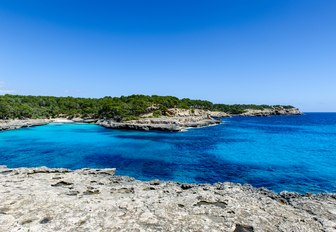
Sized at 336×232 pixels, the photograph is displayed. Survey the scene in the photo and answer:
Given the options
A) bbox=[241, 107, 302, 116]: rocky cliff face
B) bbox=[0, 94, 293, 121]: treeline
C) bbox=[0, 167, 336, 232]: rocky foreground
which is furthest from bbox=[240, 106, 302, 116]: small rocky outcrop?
bbox=[0, 167, 336, 232]: rocky foreground

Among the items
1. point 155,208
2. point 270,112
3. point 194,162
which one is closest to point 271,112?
point 270,112

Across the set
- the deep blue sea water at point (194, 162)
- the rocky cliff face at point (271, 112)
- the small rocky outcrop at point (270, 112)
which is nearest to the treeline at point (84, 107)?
the deep blue sea water at point (194, 162)

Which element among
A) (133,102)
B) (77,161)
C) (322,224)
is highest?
(133,102)

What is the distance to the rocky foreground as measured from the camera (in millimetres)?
9852

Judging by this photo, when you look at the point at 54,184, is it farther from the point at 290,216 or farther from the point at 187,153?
the point at 187,153

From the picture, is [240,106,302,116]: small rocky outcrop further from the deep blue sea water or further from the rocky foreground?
the rocky foreground

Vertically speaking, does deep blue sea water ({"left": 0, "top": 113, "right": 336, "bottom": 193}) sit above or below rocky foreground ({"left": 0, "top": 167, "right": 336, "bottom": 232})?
below

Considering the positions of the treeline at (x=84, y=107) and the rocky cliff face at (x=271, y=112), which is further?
the rocky cliff face at (x=271, y=112)

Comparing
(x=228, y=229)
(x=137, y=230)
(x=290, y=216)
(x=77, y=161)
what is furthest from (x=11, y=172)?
(x=290, y=216)

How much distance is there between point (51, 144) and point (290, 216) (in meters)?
39.5

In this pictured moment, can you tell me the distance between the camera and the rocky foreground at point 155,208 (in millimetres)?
9852

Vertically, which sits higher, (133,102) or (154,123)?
(133,102)

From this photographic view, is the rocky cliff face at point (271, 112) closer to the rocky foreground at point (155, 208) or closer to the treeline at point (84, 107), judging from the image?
the treeline at point (84, 107)

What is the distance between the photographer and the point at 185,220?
10.3 meters
